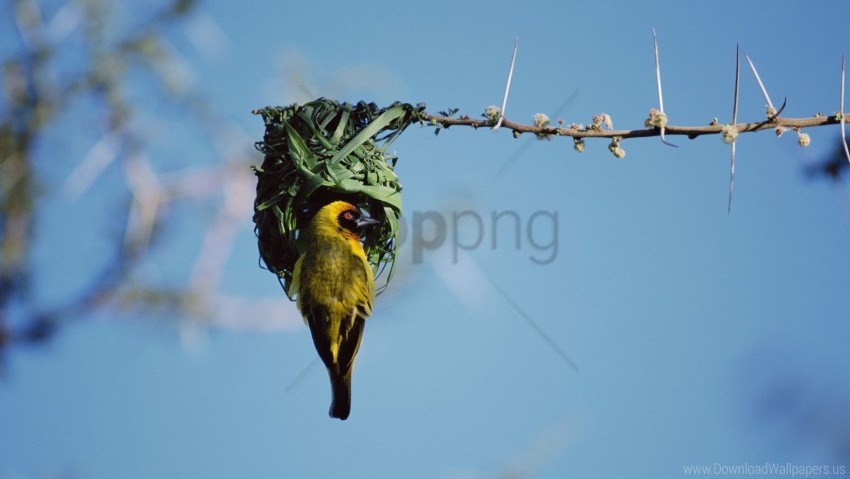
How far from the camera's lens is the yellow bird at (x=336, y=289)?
116 inches

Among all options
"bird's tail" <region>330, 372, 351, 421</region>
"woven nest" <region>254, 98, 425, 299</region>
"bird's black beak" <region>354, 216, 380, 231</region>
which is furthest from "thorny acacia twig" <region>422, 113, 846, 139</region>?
"bird's tail" <region>330, 372, 351, 421</region>

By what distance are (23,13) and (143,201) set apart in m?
1.65

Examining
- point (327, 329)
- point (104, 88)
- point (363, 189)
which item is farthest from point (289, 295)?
point (104, 88)

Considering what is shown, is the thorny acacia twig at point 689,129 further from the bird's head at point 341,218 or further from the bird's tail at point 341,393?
the bird's tail at point 341,393

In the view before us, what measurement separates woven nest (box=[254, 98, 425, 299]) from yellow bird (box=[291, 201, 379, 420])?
3.0 inches

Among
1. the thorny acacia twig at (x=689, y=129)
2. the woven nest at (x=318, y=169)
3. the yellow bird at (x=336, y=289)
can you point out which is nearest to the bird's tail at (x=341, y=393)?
the yellow bird at (x=336, y=289)

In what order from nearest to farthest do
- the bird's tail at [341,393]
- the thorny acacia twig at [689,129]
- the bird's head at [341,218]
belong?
the thorny acacia twig at [689,129] → the bird's tail at [341,393] → the bird's head at [341,218]

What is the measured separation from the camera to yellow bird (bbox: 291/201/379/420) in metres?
2.94

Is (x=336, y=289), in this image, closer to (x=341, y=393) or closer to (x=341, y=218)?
(x=341, y=218)

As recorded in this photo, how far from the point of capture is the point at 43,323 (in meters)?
5.96

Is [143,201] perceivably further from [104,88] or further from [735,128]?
[735,128]

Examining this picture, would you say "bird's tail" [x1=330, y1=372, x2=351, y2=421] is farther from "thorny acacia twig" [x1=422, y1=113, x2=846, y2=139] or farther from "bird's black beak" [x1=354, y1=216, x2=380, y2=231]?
"thorny acacia twig" [x1=422, y1=113, x2=846, y2=139]

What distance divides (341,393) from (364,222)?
1.83ft

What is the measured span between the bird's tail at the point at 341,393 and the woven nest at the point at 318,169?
1.32 ft
